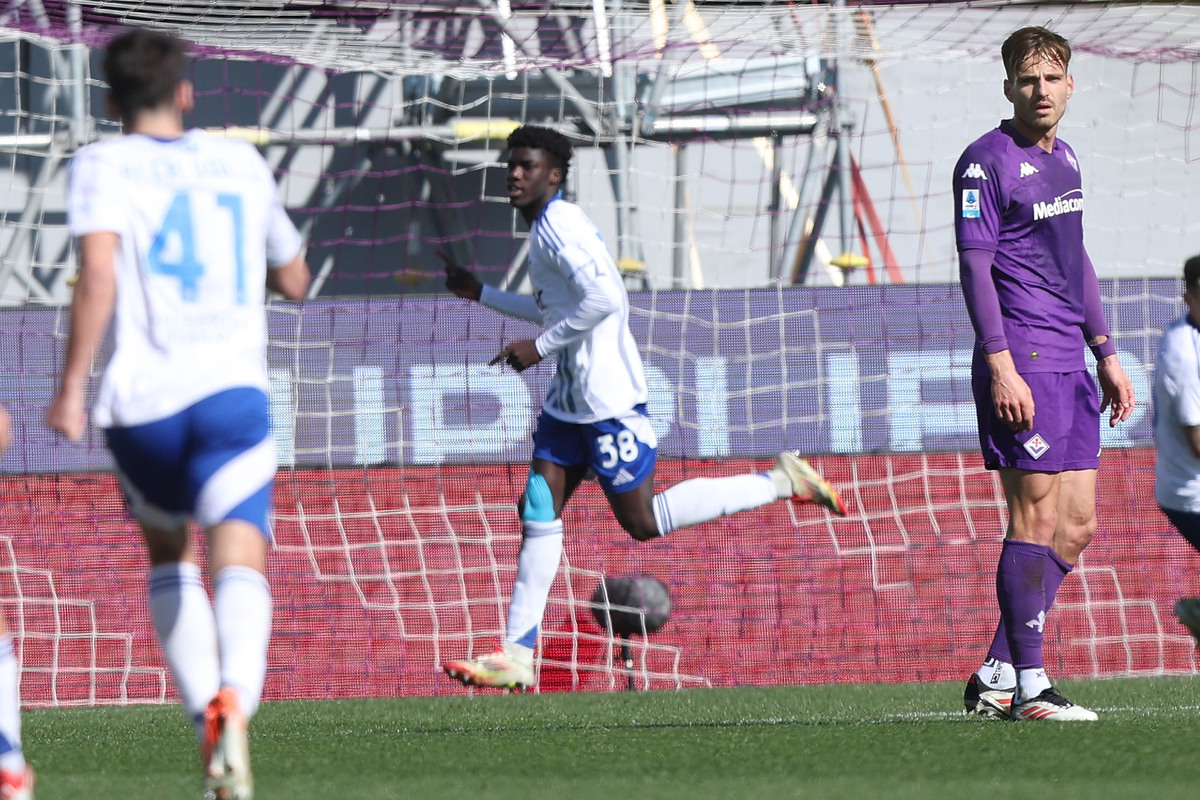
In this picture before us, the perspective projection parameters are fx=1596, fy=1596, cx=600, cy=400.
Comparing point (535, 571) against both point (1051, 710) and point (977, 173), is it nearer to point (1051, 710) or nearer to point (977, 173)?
point (1051, 710)

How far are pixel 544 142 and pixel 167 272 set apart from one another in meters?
2.63

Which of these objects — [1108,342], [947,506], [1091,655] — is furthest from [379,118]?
[1108,342]

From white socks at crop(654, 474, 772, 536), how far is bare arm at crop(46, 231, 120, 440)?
284 cm

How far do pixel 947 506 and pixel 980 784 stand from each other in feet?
16.2

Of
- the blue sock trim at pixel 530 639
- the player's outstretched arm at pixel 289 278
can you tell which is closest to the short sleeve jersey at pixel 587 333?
the blue sock trim at pixel 530 639

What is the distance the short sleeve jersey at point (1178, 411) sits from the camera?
480 centimetres

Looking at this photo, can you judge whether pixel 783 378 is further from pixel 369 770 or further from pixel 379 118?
pixel 379 118

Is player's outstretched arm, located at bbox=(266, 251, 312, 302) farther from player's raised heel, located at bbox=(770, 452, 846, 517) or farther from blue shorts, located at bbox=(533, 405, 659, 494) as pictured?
player's raised heel, located at bbox=(770, 452, 846, 517)

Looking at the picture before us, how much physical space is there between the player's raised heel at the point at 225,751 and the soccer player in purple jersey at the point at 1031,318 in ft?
7.73

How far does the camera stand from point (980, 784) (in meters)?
3.34

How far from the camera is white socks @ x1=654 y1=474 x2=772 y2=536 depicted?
219 inches

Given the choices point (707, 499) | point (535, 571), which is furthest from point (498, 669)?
point (707, 499)

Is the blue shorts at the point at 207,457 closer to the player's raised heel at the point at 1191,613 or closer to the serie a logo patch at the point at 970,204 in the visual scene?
the serie a logo patch at the point at 970,204

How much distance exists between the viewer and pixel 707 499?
5.70m
